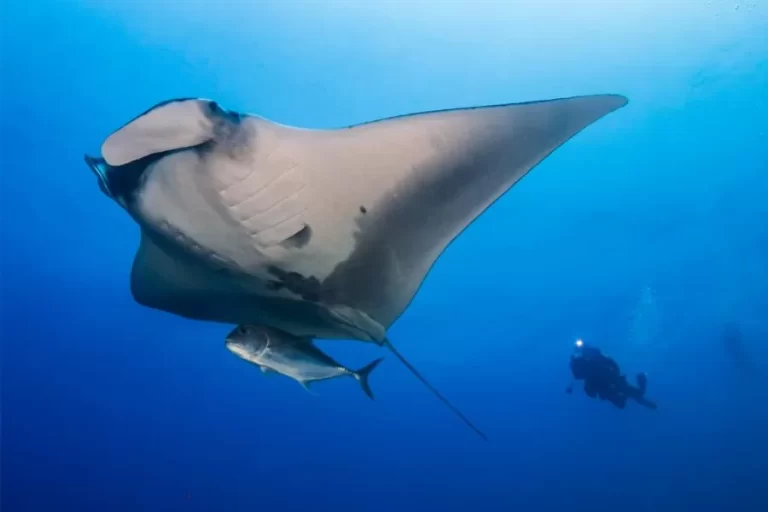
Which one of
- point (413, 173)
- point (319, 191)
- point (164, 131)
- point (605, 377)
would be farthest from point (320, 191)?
point (605, 377)

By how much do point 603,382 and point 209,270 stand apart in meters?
13.3

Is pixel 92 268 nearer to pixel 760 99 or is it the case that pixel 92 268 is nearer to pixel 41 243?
pixel 41 243

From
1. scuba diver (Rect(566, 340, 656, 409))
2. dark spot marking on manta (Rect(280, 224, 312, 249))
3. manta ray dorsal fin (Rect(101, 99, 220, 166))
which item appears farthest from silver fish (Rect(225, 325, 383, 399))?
scuba diver (Rect(566, 340, 656, 409))

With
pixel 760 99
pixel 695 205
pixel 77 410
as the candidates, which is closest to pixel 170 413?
pixel 77 410

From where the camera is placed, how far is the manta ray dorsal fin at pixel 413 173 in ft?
8.07

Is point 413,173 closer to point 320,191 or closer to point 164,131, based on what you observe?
point 320,191

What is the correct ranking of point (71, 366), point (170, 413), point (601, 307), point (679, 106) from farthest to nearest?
point (170, 413)
point (71, 366)
point (601, 307)
point (679, 106)

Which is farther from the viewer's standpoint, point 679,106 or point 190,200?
point 679,106

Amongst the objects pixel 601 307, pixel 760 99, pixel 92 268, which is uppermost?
pixel 760 99

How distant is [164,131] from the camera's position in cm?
206

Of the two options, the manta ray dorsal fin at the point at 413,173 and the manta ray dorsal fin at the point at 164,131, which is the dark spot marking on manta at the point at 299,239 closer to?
the manta ray dorsal fin at the point at 413,173

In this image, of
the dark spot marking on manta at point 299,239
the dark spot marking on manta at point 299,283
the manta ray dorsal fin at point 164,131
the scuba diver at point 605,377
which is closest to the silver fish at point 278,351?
the dark spot marking on manta at point 299,283

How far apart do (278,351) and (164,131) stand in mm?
1562

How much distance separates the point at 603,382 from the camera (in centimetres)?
1365
